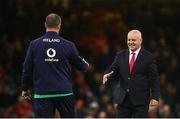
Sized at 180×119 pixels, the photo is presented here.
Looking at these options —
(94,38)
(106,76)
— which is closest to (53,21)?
(106,76)

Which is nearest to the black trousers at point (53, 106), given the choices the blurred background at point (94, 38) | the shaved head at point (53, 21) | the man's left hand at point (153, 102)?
the shaved head at point (53, 21)

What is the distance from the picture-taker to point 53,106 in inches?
287

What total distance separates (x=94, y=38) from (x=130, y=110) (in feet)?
25.5

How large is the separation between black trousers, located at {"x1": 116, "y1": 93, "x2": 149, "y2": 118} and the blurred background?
4808 mm

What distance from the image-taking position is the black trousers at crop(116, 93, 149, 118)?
816 centimetres

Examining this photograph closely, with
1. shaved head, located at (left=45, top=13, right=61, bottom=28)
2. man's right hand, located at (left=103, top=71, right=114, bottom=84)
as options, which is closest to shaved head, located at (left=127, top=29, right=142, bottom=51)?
man's right hand, located at (left=103, top=71, right=114, bottom=84)

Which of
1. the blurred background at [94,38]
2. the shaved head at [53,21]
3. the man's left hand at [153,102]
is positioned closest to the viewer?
the shaved head at [53,21]

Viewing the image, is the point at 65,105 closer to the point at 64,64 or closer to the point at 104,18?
the point at 64,64

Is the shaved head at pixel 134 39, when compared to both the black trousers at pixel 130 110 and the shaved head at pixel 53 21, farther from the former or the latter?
the shaved head at pixel 53 21

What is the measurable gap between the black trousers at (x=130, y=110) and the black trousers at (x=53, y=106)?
1169mm

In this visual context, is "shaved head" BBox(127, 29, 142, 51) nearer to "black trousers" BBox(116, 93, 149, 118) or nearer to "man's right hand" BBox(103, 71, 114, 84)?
"man's right hand" BBox(103, 71, 114, 84)

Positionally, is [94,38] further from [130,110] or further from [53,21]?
[53,21]

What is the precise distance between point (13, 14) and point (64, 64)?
27.5ft

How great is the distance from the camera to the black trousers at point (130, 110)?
26.8 feet
